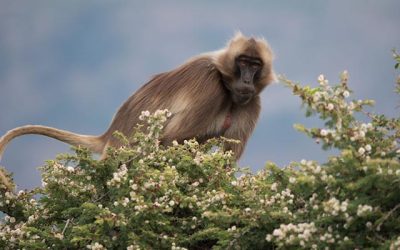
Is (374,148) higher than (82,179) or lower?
lower

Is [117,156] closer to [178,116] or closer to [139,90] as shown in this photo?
[178,116]

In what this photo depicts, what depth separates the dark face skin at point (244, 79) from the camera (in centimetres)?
1302

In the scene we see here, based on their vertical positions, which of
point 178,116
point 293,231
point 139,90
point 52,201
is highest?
point 139,90

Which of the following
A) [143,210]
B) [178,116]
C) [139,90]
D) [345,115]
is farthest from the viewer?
[139,90]

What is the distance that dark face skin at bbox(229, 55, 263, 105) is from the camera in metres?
13.0

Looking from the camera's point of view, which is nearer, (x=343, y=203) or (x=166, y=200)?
(x=343, y=203)

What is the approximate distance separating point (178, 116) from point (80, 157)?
3214 millimetres

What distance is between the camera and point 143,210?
28.5ft

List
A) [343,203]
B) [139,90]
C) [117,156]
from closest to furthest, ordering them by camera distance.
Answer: [343,203] < [117,156] < [139,90]

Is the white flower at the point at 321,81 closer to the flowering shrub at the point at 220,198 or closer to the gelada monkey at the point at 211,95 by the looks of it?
the flowering shrub at the point at 220,198

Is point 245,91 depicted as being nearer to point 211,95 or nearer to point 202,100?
point 211,95

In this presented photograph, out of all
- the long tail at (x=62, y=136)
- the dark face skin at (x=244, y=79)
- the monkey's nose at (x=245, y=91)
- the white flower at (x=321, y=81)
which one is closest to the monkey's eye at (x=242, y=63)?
the dark face skin at (x=244, y=79)

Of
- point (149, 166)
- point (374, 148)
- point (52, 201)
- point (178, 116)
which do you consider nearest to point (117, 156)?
point (149, 166)

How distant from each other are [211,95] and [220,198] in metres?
4.26
